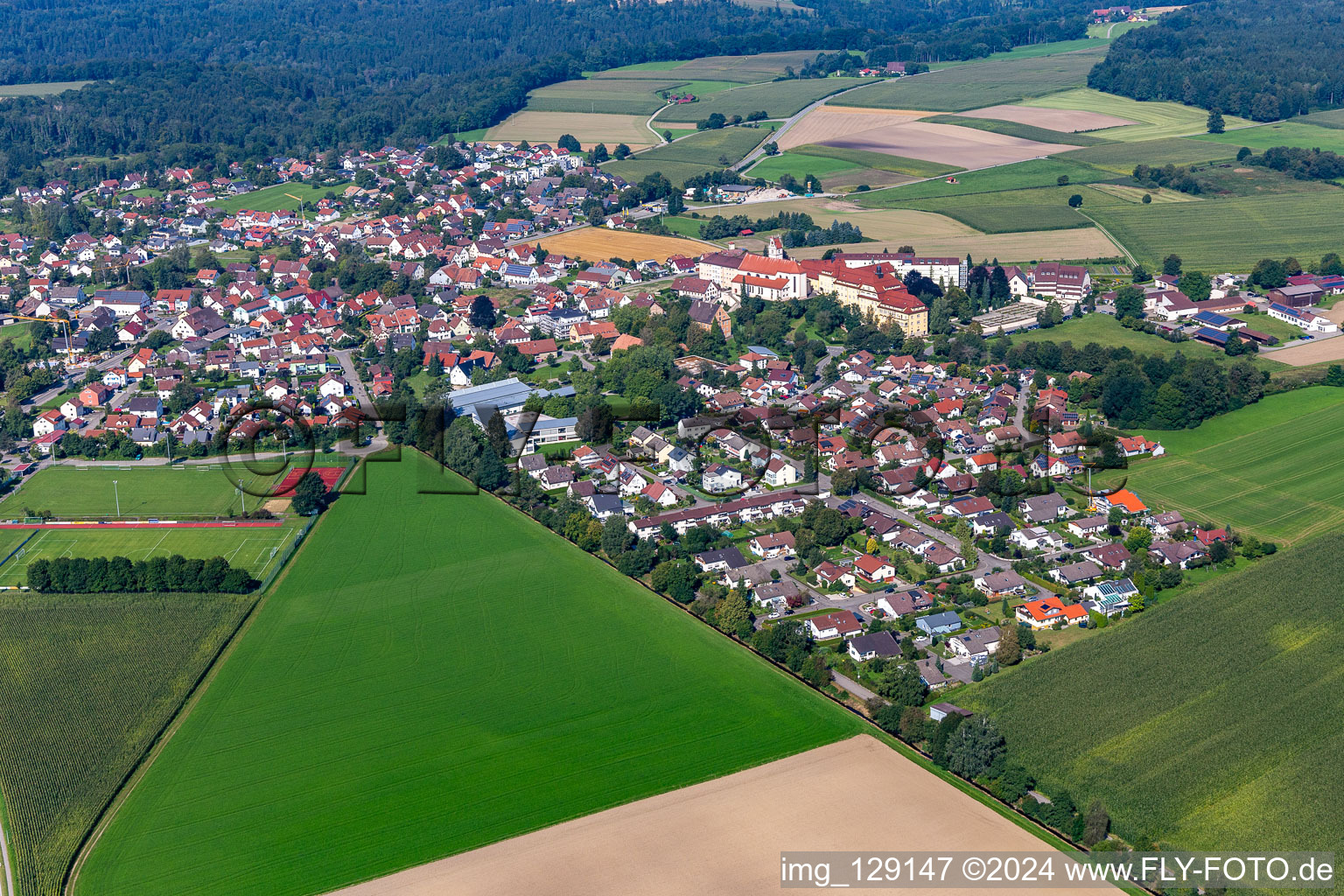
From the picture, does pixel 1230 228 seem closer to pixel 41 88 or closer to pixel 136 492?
pixel 136 492

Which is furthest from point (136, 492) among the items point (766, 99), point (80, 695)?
point (766, 99)

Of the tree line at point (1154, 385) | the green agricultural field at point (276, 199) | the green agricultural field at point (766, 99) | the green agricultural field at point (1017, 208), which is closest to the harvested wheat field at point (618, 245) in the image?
the green agricultural field at point (1017, 208)

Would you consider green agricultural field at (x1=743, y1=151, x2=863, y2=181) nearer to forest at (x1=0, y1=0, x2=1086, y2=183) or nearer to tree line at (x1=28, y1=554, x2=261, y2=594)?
forest at (x1=0, y1=0, x2=1086, y2=183)

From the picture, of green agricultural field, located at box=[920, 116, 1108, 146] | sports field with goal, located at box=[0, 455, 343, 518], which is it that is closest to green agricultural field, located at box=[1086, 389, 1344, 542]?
sports field with goal, located at box=[0, 455, 343, 518]

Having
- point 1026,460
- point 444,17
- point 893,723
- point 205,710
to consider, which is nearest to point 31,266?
point 205,710

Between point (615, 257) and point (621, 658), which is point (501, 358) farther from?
point (621, 658)
